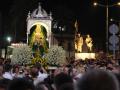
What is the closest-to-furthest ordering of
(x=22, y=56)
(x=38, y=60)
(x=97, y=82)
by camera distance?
(x=97, y=82), (x=22, y=56), (x=38, y=60)

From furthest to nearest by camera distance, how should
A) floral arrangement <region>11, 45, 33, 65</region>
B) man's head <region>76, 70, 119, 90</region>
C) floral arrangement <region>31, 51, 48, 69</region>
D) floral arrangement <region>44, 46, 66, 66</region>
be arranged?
floral arrangement <region>44, 46, 66, 66</region>
floral arrangement <region>31, 51, 48, 69</region>
floral arrangement <region>11, 45, 33, 65</region>
man's head <region>76, 70, 119, 90</region>

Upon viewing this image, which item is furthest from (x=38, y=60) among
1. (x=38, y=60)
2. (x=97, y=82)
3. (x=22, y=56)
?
(x=97, y=82)

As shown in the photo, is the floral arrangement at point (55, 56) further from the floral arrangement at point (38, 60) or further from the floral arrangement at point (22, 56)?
the floral arrangement at point (22, 56)

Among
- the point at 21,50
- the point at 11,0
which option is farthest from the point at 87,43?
the point at 21,50

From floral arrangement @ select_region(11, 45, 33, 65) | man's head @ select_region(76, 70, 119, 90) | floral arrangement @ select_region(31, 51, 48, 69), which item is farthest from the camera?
floral arrangement @ select_region(31, 51, 48, 69)

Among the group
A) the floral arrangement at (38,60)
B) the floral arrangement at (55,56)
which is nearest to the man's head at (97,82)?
the floral arrangement at (38,60)

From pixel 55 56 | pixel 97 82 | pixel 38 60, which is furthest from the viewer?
pixel 55 56

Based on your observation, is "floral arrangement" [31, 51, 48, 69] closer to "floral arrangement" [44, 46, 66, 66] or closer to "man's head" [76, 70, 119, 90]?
"floral arrangement" [44, 46, 66, 66]

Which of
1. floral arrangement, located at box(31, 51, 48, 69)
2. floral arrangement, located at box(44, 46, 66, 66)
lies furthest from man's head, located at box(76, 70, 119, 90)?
floral arrangement, located at box(44, 46, 66, 66)

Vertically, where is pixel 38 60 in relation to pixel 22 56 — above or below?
below

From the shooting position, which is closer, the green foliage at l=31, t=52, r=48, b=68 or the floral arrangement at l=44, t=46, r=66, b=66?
the green foliage at l=31, t=52, r=48, b=68

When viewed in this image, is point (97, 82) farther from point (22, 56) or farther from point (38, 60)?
point (38, 60)

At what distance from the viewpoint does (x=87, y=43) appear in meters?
58.9

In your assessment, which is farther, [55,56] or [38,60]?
[55,56]
